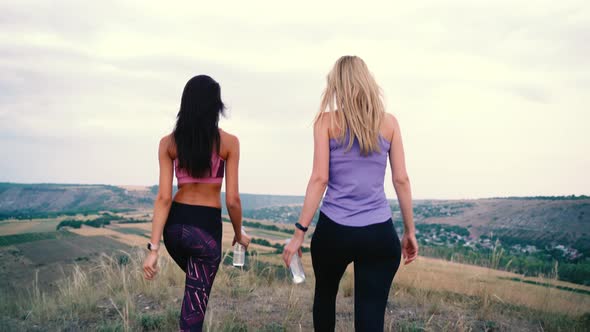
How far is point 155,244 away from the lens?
3.51 metres

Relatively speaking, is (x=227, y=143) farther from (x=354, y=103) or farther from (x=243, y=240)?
(x=354, y=103)

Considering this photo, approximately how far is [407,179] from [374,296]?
838 millimetres

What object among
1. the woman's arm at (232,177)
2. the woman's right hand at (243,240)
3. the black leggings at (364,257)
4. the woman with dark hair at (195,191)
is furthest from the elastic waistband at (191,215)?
the black leggings at (364,257)

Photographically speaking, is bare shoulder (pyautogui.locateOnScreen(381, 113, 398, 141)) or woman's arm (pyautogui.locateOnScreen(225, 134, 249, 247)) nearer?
bare shoulder (pyautogui.locateOnScreen(381, 113, 398, 141))

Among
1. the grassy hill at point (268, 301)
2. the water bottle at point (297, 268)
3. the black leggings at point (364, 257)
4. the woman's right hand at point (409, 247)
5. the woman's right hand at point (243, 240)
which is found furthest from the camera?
the grassy hill at point (268, 301)

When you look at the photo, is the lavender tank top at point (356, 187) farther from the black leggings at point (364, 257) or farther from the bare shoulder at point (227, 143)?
the bare shoulder at point (227, 143)

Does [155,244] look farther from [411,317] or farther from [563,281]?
[563,281]

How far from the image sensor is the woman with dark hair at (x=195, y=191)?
11.1 feet

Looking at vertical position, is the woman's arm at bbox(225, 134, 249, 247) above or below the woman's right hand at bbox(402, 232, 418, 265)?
above

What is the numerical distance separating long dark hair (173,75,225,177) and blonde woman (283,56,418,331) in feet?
2.71

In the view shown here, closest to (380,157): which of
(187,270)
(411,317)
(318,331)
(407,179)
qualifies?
(407,179)

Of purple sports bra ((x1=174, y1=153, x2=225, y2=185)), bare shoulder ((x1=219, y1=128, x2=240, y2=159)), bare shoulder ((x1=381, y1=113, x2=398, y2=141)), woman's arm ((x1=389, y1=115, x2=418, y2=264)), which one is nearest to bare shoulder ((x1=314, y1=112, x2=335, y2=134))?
bare shoulder ((x1=381, y1=113, x2=398, y2=141))

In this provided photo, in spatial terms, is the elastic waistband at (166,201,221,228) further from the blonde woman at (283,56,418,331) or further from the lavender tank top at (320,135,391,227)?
the lavender tank top at (320,135,391,227)

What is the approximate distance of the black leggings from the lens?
301 centimetres
